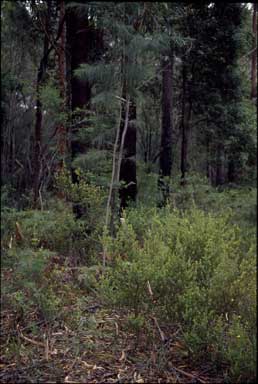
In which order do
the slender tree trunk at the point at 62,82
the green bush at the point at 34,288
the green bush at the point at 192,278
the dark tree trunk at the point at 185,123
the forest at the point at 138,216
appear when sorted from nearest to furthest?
the green bush at the point at 192,278
the forest at the point at 138,216
the green bush at the point at 34,288
the slender tree trunk at the point at 62,82
the dark tree trunk at the point at 185,123

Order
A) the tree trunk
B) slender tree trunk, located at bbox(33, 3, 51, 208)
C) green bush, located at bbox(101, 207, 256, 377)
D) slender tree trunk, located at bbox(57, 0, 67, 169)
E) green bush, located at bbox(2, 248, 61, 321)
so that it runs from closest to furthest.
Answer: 1. green bush, located at bbox(101, 207, 256, 377)
2. green bush, located at bbox(2, 248, 61, 321)
3. the tree trunk
4. slender tree trunk, located at bbox(57, 0, 67, 169)
5. slender tree trunk, located at bbox(33, 3, 51, 208)

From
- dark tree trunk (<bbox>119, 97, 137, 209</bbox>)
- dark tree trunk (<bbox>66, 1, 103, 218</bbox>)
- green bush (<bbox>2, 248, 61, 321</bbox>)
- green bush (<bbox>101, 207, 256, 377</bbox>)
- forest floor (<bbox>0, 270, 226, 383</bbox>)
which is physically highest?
dark tree trunk (<bbox>66, 1, 103, 218</bbox>)

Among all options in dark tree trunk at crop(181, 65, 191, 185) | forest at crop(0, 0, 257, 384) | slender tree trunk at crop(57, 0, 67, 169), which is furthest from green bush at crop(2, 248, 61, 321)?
dark tree trunk at crop(181, 65, 191, 185)

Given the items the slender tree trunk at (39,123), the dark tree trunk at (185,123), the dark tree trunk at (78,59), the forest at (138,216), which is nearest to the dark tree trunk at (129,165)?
the forest at (138,216)

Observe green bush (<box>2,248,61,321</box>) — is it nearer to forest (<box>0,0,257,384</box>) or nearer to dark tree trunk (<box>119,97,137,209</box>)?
forest (<box>0,0,257,384</box>)

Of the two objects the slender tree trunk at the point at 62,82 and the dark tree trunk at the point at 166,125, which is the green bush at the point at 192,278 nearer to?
the dark tree trunk at the point at 166,125

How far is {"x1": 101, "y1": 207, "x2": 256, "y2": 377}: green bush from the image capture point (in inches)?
89.7

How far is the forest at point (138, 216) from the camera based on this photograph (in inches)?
96.8

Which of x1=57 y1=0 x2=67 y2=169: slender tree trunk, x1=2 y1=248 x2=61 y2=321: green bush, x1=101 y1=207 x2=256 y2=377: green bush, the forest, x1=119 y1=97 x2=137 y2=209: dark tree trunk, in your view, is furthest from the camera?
x1=57 y1=0 x2=67 y2=169: slender tree trunk

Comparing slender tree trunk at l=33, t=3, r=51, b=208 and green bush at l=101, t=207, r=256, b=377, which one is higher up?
slender tree trunk at l=33, t=3, r=51, b=208

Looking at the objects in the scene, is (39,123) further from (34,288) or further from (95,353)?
(95,353)

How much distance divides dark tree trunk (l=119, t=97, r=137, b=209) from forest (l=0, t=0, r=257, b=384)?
0.01 meters

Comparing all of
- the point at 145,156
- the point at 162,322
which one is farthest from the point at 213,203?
the point at 145,156

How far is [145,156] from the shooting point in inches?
205
